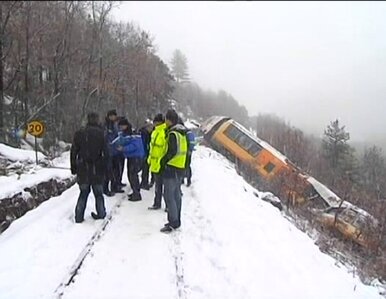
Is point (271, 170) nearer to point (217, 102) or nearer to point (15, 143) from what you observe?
point (15, 143)

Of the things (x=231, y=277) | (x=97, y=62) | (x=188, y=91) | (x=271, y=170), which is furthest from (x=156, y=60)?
(x=188, y=91)

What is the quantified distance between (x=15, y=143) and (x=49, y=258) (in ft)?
46.3

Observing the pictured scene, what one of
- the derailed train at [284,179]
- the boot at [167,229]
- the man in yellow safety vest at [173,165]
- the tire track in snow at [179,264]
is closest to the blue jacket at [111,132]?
the man in yellow safety vest at [173,165]

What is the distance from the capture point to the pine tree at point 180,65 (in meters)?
91.8

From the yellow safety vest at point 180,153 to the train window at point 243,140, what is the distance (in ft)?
64.4

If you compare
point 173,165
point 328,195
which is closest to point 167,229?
point 173,165

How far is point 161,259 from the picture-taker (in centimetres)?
721

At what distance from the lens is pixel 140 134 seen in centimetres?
1152

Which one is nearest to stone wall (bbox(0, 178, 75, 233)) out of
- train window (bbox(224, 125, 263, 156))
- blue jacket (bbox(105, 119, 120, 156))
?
blue jacket (bbox(105, 119, 120, 156))

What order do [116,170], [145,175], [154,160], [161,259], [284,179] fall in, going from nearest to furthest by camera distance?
[161,259] → [154,160] → [116,170] → [145,175] → [284,179]

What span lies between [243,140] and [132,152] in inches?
724

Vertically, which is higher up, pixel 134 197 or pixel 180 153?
pixel 180 153

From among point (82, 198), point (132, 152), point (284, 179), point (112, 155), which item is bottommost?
point (284, 179)

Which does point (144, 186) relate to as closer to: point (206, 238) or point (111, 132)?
point (111, 132)
